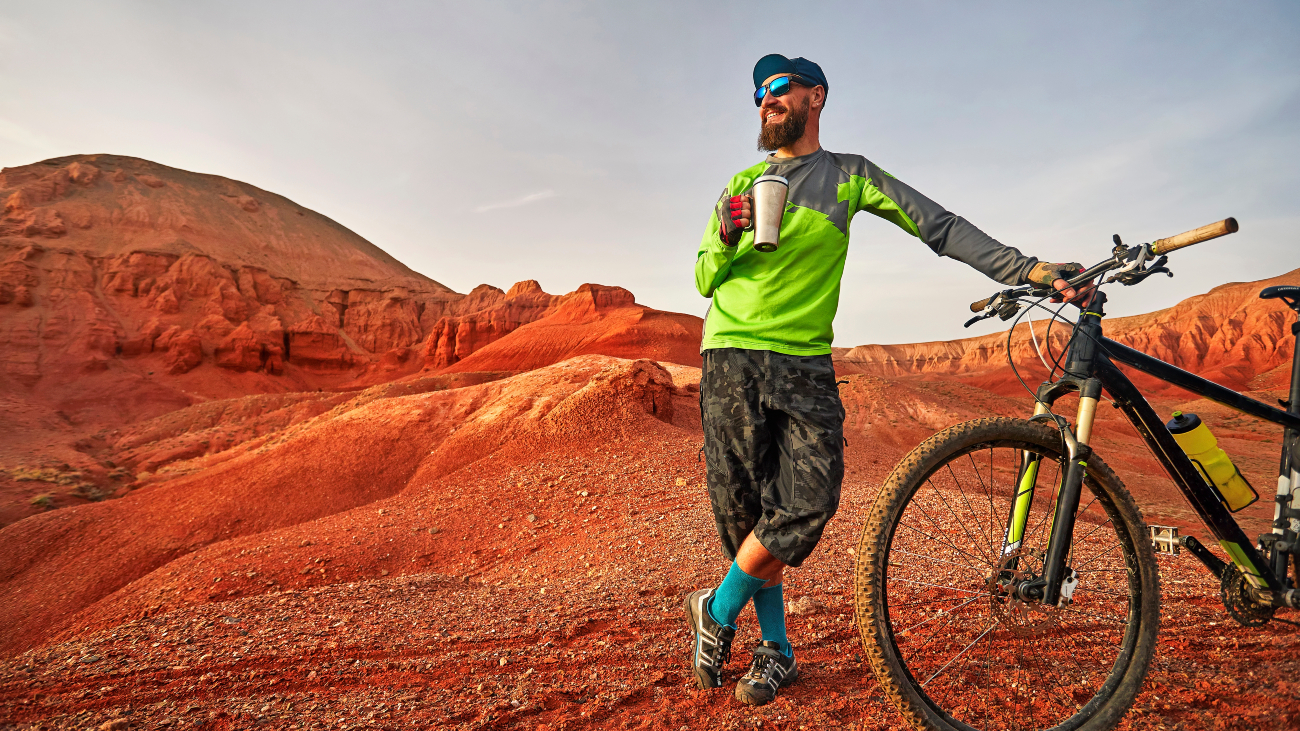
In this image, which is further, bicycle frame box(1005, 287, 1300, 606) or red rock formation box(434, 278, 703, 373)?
red rock formation box(434, 278, 703, 373)

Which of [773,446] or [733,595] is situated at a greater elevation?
[773,446]

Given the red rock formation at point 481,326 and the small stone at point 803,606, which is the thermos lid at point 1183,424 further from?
the red rock formation at point 481,326

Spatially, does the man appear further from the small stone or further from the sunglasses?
the small stone

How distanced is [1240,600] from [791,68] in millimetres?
2837

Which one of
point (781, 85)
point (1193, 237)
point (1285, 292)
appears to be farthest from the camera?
point (1285, 292)

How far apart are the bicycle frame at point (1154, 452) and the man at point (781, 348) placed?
12.4 inches

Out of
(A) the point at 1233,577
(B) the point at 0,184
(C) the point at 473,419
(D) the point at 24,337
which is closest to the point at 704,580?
(A) the point at 1233,577

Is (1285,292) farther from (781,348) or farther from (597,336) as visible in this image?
(597,336)

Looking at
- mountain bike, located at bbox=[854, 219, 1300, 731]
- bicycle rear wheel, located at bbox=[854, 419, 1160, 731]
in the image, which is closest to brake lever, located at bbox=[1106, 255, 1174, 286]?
mountain bike, located at bbox=[854, 219, 1300, 731]

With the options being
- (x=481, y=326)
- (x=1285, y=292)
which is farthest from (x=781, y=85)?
(x=481, y=326)

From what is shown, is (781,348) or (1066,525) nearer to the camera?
(1066,525)

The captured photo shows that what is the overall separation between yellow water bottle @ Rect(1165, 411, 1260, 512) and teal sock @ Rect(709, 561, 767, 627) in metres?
1.81

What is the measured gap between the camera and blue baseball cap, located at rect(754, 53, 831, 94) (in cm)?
224

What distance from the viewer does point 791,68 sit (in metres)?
2.25
